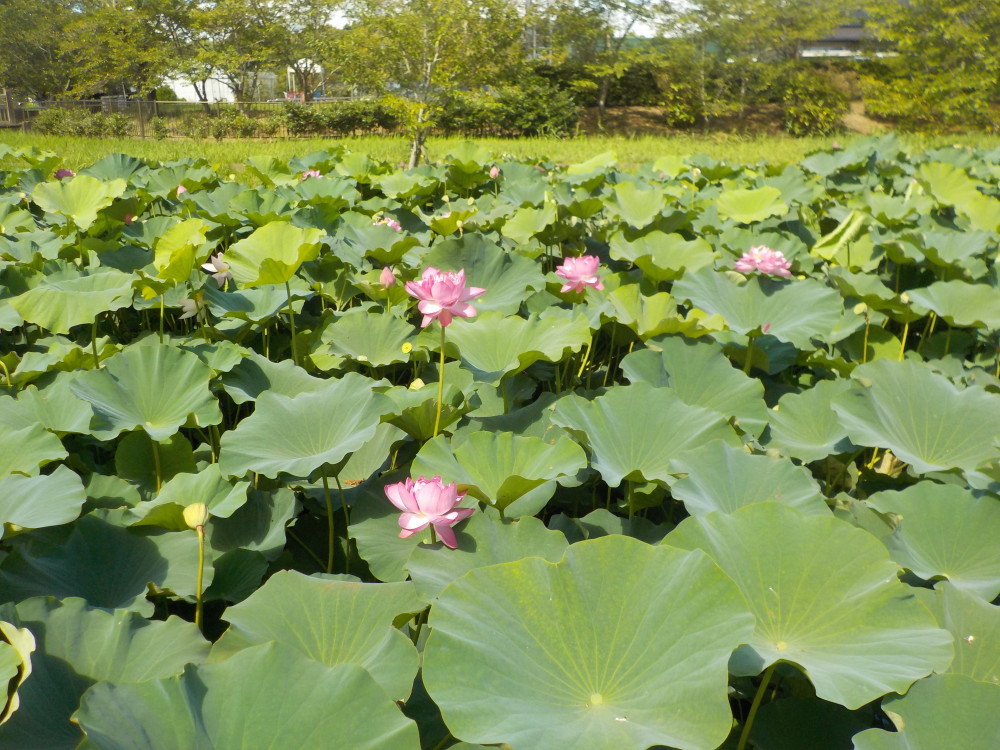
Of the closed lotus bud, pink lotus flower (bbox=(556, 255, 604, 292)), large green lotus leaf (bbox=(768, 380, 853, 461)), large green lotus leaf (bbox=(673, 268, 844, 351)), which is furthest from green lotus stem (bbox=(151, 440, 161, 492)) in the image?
large green lotus leaf (bbox=(673, 268, 844, 351))

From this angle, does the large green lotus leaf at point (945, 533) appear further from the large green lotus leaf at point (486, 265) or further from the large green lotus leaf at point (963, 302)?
the large green lotus leaf at point (486, 265)

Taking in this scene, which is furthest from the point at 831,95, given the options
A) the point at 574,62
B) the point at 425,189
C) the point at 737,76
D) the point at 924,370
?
the point at 924,370

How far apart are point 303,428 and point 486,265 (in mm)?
924

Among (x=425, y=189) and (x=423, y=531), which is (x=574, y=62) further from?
(x=423, y=531)

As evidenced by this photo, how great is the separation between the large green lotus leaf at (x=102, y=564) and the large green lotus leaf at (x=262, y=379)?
492 mm

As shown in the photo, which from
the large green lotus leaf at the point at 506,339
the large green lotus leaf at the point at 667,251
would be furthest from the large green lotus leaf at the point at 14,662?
the large green lotus leaf at the point at 667,251

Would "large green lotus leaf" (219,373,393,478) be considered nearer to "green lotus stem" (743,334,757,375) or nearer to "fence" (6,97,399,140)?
"green lotus stem" (743,334,757,375)

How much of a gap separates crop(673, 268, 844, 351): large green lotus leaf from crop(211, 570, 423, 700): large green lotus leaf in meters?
1.11

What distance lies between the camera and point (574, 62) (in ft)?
68.6

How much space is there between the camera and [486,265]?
201 cm

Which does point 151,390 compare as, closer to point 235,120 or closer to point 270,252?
point 270,252

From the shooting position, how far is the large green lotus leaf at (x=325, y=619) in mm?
778

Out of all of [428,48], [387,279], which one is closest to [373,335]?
[387,279]

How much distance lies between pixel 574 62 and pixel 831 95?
7.10m
